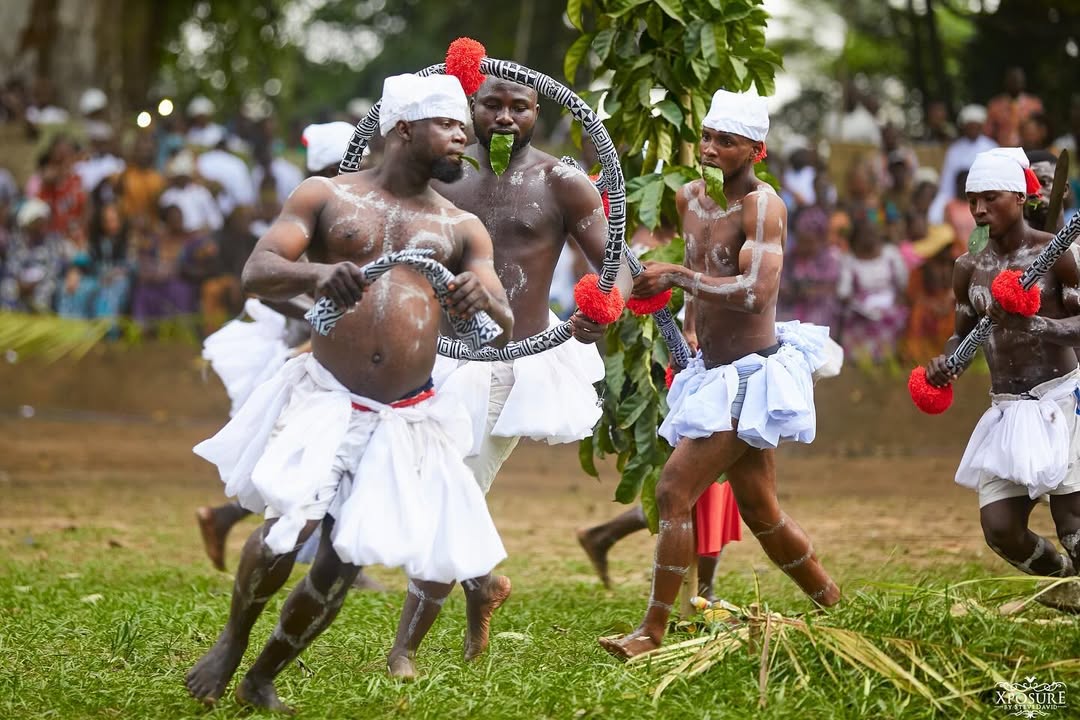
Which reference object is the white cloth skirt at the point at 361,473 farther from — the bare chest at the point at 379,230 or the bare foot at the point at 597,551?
the bare foot at the point at 597,551

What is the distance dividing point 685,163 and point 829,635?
2.49m

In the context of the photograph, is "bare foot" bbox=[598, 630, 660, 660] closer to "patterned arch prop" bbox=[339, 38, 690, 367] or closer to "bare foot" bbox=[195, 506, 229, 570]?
"patterned arch prop" bbox=[339, 38, 690, 367]

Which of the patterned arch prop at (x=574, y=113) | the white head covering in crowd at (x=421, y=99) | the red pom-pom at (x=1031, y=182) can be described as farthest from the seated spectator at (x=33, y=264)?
the red pom-pom at (x=1031, y=182)

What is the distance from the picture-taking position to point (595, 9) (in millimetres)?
6824

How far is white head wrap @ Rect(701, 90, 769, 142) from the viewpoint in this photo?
5.79 m

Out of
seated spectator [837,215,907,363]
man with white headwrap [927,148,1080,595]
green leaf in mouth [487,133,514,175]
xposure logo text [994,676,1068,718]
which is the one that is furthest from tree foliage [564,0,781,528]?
seated spectator [837,215,907,363]

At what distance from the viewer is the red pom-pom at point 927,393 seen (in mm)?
6496

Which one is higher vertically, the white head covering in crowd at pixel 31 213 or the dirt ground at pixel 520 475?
the white head covering in crowd at pixel 31 213

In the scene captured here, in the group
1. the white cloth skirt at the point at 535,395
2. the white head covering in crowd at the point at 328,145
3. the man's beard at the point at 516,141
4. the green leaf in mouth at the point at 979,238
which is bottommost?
the white cloth skirt at the point at 535,395

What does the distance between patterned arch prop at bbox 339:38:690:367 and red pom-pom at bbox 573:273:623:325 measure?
14mm

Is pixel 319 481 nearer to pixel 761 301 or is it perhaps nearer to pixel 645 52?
pixel 761 301

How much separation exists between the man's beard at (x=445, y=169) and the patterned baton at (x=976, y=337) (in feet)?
7.99

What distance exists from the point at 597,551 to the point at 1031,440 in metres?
2.46

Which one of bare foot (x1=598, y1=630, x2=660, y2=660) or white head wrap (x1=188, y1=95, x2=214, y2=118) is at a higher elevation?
white head wrap (x1=188, y1=95, x2=214, y2=118)
